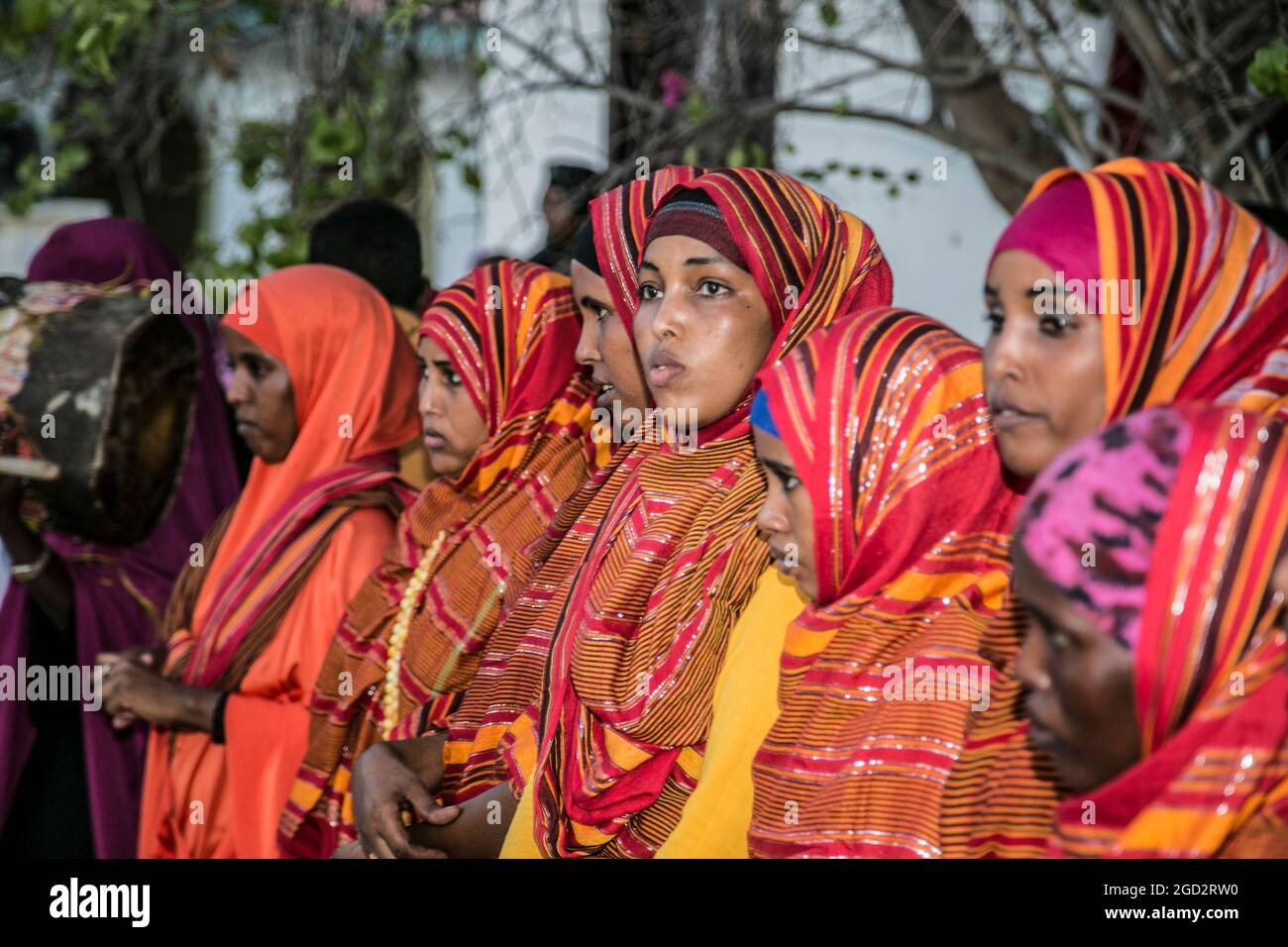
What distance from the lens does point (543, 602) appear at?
2.96 meters

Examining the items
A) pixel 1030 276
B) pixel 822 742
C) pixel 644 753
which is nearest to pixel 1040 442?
pixel 1030 276

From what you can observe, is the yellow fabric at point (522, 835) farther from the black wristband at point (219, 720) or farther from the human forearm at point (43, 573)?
the human forearm at point (43, 573)

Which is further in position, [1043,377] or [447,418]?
[447,418]

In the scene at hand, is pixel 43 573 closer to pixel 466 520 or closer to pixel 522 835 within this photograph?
pixel 466 520

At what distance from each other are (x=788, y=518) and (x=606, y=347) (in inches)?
35.9

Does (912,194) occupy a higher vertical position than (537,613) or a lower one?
higher

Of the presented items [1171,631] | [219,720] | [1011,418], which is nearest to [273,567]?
[219,720]

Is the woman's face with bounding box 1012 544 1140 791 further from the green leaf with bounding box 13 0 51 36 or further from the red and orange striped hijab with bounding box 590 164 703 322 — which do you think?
the green leaf with bounding box 13 0 51 36

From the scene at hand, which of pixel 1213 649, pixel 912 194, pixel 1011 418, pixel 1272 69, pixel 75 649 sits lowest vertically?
pixel 75 649

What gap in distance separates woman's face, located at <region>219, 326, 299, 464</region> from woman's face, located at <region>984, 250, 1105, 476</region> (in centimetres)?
222

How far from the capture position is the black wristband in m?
3.56

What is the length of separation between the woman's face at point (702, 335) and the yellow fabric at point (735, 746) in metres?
0.40

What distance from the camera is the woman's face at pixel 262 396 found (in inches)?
148

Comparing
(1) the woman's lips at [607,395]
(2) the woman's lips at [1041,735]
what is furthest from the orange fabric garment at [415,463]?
(2) the woman's lips at [1041,735]
